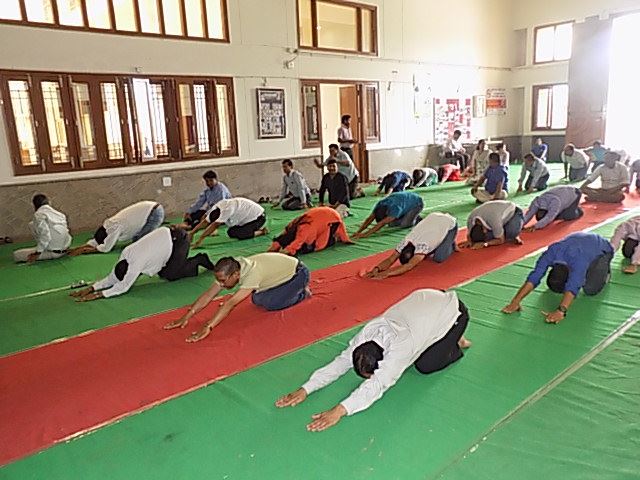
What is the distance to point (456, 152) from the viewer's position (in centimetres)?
1480

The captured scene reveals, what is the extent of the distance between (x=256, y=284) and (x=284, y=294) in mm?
607

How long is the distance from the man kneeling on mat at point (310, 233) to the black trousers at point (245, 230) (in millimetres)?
1070

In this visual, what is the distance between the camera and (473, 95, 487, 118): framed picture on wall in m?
16.5

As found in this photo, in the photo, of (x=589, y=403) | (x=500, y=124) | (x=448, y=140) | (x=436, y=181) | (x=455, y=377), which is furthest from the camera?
(x=500, y=124)

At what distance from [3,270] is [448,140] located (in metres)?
11.8

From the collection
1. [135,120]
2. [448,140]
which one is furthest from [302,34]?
[448,140]

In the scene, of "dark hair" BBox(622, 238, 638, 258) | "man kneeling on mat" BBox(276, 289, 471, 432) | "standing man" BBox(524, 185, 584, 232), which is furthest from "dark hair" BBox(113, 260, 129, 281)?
"standing man" BBox(524, 185, 584, 232)

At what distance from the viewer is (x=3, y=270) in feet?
21.7

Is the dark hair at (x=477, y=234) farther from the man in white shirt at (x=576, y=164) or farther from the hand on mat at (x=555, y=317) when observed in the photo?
the man in white shirt at (x=576, y=164)

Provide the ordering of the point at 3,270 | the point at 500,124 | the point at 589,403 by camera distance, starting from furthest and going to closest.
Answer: the point at 500,124
the point at 3,270
the point at 589,403

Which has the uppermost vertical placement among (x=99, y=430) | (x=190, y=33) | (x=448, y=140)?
(x=190, y=33)

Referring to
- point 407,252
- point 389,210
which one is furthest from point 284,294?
point 389,210

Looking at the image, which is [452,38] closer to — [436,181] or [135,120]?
[436,181]

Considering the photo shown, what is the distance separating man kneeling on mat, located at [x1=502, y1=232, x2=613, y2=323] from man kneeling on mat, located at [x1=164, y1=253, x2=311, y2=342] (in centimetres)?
172
